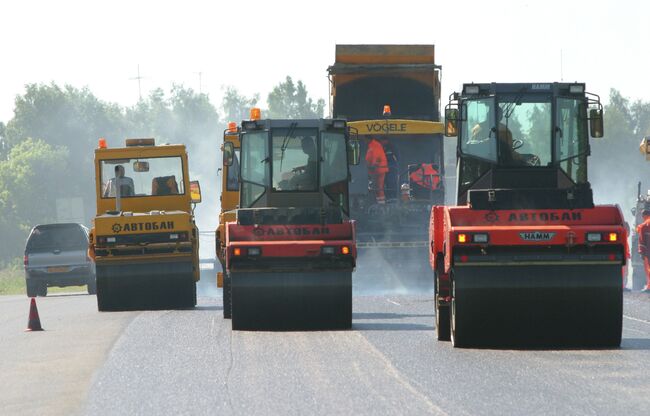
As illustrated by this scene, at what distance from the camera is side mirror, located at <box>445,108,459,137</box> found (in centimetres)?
1631

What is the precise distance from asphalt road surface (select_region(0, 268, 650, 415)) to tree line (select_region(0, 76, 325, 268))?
68906 mm

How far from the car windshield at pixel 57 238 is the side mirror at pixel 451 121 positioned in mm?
18156

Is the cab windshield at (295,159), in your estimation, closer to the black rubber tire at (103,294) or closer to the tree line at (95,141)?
the black rubber tire at (103,294)

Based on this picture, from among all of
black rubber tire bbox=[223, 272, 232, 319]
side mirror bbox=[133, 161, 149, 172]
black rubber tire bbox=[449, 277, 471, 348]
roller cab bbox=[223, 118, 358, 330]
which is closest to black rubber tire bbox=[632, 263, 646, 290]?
side mirror bbox=[133, 161, 149, 172]

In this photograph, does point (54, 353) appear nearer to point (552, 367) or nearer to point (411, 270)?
point (552, 367)

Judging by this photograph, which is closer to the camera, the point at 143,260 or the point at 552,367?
the point at 552,367

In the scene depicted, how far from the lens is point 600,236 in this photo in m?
14.5

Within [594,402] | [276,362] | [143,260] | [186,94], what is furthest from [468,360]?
[186,94]

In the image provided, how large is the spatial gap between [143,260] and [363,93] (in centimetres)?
796

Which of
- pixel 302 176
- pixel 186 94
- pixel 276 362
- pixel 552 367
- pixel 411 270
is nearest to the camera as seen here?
pixel 552 367

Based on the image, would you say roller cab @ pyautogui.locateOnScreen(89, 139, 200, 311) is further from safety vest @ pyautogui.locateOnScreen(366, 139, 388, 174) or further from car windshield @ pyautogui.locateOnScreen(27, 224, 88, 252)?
car windshield @ pyautogui.locateOnScreen(27, 224, 88, 252)

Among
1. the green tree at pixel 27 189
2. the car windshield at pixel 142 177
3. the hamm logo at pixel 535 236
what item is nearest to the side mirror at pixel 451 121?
the hamm logo at pixel 535 236

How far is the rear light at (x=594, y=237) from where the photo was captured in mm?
14516

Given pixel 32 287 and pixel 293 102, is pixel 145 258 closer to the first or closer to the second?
pixel 32 287
